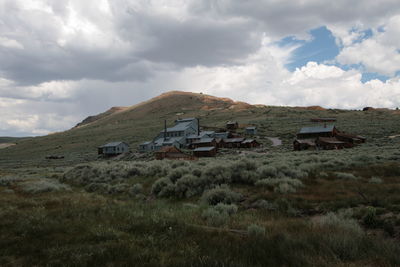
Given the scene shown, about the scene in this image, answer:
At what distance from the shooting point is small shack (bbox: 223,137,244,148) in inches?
2544

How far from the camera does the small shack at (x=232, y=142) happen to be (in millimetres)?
64625

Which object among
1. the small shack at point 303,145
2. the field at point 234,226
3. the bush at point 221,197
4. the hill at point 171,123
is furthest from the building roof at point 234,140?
the bush at point 221,197

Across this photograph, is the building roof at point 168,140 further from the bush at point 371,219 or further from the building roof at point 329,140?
the bush at point 371,219

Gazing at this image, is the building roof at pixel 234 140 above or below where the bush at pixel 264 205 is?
above

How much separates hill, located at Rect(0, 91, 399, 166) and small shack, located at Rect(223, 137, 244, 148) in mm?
7046

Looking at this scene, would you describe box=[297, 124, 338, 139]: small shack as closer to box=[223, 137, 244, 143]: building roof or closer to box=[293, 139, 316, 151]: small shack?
box=[293, 139, 316, 151]: small shack

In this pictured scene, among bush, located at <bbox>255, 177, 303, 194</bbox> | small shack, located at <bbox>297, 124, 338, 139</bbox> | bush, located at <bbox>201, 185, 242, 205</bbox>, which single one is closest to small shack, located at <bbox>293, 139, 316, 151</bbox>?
small shack, located at <bbox>297, 124, 338, 139</bbox>

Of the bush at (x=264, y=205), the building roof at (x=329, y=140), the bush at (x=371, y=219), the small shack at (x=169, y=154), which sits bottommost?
the small shack at (x=169, y=154)

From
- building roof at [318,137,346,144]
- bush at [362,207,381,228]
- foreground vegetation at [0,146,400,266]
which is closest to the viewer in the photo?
foreground vegetation at [0,146,400,266]

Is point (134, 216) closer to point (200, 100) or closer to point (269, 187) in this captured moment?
point (269, 187)

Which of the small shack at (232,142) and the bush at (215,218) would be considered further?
the small shack at (232,142)

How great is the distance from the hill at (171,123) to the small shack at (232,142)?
7.05m

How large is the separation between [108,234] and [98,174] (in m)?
17.6

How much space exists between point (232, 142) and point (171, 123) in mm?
60100
